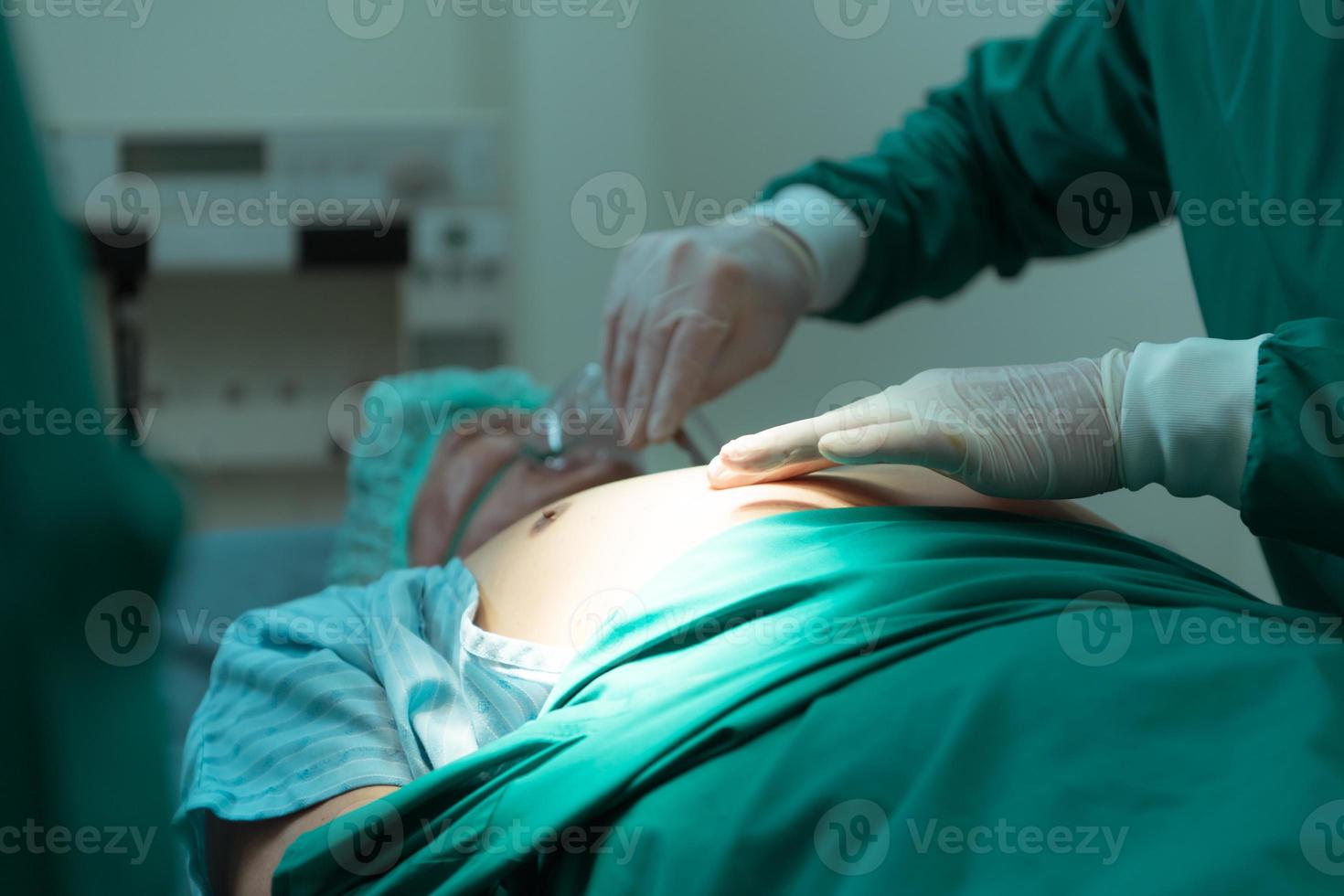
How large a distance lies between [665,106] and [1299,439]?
2627 mm

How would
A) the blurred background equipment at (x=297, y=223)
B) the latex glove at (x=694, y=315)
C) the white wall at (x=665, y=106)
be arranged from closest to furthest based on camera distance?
1. the latex glove at (x=694, y=315)
2. the white wall at (x=665, y=106)
3. the blurred background equipment at (x=297, y=223)

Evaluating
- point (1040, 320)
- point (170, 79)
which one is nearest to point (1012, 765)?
point (1040, 320)

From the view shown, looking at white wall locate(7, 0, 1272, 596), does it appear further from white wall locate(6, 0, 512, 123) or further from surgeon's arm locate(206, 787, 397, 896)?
surgeon's arm locate(206, 787, 397, 896)

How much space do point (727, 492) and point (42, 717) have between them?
24.5 inches

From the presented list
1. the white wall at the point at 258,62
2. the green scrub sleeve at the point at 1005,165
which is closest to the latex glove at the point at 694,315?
the green scrub sleeve at the point at 1005,165

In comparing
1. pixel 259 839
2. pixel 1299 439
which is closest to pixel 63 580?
pixel 259 839

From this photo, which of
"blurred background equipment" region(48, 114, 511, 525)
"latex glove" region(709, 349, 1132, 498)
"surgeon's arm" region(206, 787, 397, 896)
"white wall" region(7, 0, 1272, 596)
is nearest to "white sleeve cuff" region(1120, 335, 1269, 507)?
"latex glove" region(709, 349, 1132, 498)

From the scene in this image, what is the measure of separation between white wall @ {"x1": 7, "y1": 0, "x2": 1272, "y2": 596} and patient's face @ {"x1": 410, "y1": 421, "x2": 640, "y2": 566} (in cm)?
98

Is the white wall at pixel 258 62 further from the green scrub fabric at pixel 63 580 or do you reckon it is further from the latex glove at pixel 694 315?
the green scrub fabric at pixel 63 580

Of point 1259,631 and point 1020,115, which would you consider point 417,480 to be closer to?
point 1020,115

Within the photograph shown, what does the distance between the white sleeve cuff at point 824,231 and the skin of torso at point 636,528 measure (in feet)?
1.30

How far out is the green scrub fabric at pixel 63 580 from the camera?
1.34 feet

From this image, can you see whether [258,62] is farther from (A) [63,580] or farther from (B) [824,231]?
(A) [63,580]

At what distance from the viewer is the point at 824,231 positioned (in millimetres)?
1354
